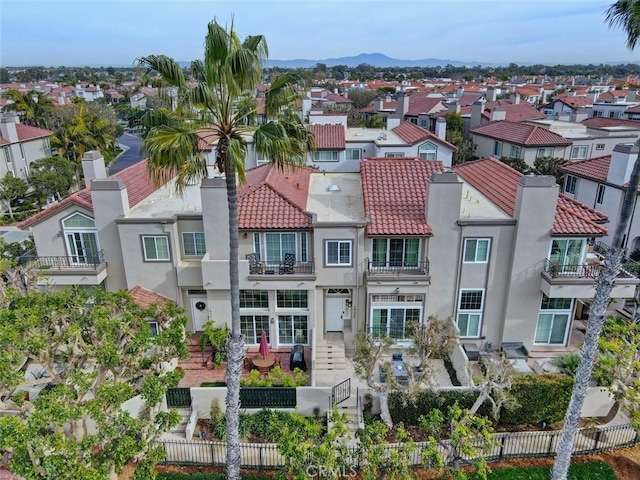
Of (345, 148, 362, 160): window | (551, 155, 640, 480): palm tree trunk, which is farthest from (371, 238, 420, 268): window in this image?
(345, 148, 362, 160): window

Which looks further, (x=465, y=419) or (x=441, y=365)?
(x=441, y=365)

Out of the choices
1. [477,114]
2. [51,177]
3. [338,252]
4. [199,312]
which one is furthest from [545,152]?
[51,177]

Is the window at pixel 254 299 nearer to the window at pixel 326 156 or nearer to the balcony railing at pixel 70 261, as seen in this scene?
the balcony railing at pixel 70 261

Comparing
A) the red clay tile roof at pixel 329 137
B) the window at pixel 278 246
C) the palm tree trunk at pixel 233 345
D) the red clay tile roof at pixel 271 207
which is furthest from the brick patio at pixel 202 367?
the red clay tile roof at pixel 329 137

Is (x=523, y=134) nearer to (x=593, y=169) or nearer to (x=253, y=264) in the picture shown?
(x=593, y=169)

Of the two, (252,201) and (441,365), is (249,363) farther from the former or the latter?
(441,365)

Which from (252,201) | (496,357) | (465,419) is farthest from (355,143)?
(465,419)

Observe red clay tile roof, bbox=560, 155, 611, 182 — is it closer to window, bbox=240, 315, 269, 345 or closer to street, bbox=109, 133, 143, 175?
window, bbox=240, 315, 269, 345

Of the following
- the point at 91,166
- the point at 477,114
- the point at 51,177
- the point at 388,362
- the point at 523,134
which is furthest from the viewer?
the point at 477,114
